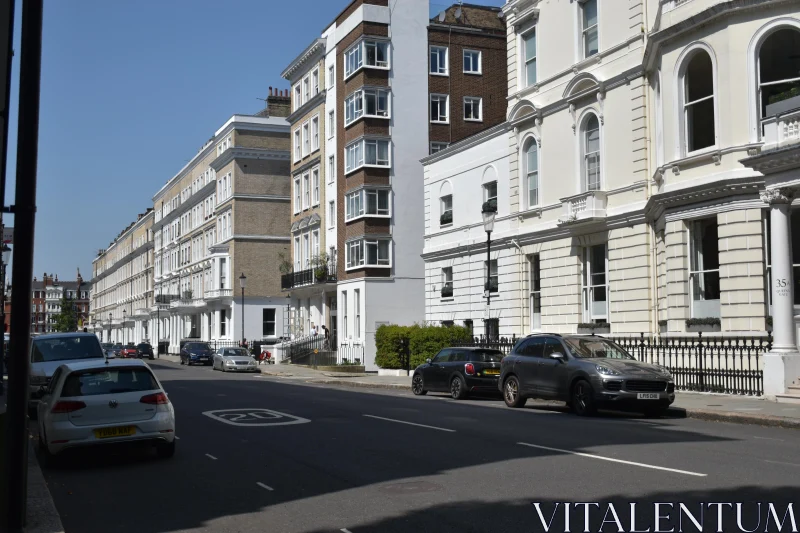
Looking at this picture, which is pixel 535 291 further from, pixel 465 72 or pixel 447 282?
pixel 465 72

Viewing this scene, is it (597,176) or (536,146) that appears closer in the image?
(597,176)

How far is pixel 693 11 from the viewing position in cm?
2406

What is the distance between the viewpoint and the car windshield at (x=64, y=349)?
73.8 ft

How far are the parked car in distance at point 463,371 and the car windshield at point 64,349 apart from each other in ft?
30.3

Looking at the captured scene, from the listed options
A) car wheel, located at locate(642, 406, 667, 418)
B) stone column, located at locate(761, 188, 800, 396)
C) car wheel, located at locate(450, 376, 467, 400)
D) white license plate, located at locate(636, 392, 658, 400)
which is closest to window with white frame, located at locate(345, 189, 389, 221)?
car wheel, located at locate(450, 376, 467, 400)

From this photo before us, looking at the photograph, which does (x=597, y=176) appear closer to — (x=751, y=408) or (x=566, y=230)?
(x=566, y=230)

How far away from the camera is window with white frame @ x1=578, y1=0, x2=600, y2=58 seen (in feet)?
99.9

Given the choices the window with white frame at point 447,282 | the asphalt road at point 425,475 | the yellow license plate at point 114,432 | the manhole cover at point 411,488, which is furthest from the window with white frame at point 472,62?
the manhole cover at point 411,488

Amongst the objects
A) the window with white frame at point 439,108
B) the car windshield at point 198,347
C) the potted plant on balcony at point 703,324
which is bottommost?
the car windshield at point 198,347

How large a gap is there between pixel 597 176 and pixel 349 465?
67.7 ft

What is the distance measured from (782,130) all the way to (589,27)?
11.3m

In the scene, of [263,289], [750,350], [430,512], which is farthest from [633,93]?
[263,289]

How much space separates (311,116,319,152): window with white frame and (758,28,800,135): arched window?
35840mm

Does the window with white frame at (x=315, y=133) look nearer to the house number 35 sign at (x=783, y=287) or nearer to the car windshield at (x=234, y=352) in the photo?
the car windshield at (x=234, y=352)
